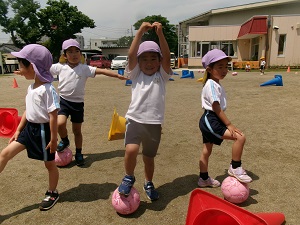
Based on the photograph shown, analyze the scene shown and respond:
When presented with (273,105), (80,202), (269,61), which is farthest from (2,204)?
(269,61)

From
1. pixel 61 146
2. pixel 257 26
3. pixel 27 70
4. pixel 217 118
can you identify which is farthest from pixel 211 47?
pixel 27 70

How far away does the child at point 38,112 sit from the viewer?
276cm

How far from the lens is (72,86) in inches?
158

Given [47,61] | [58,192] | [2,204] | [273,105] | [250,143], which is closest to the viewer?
[47,61]

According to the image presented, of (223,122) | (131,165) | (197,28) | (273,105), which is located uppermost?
(197,28)

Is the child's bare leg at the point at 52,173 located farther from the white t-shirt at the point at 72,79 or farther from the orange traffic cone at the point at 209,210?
the orange traffic cone at the point at 209,210

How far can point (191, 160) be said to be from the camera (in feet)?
13.8

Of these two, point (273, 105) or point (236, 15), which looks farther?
point (236, 15)

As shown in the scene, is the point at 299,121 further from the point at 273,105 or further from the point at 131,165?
the point at 131,165

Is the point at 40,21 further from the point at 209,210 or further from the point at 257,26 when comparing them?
the point at 209,210

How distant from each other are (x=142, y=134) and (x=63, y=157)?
1.64 m

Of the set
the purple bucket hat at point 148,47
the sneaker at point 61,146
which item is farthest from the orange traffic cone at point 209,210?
the sneaker at point 61,146

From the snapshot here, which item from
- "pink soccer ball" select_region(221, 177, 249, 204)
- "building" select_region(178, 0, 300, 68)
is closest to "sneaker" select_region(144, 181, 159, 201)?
"pink soccer ball" select_region(221, 177, 249, 204)

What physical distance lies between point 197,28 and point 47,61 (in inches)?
1158
